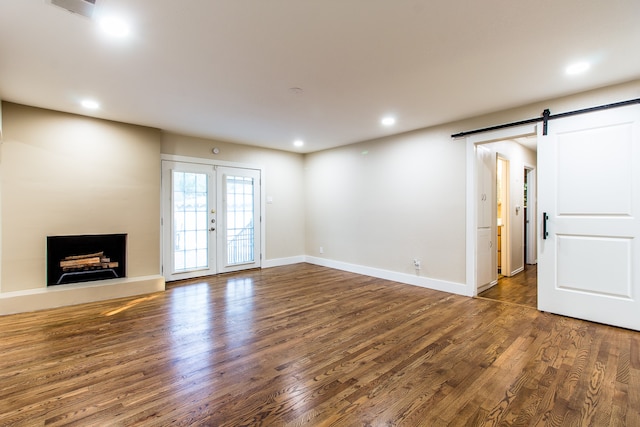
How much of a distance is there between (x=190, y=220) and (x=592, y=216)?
5717 millimetres

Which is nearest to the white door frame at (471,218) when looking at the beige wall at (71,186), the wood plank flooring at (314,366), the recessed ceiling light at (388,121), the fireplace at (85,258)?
the wood plank flooring at (314,366)

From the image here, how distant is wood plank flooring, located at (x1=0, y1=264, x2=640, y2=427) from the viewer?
1.80 m

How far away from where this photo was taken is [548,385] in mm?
2086

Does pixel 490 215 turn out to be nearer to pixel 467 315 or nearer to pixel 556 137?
pixel 556 137

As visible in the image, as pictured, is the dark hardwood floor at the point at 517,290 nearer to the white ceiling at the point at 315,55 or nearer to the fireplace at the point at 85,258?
the white ceiling at the point at 315,55

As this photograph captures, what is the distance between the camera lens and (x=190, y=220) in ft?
17.6

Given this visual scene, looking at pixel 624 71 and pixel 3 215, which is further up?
pixel 624 71

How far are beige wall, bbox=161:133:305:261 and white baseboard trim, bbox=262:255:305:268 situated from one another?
0.05m

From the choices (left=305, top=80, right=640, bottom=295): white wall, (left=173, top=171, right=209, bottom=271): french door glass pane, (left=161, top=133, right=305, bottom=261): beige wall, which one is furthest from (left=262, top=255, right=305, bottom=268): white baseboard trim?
(left=173, top=171, right=209, bottom=271): french door glass pane

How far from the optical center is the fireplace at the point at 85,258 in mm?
4121

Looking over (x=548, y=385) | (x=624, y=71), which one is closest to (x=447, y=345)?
(x=548, y=385)

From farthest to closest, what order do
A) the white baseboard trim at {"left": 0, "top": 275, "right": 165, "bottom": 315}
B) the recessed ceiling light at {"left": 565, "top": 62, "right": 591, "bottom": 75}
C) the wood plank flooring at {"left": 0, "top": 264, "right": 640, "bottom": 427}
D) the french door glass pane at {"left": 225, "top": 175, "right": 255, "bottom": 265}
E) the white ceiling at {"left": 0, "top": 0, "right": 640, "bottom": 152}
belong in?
the french door glass pane at {"left": 225, "top": 175, "right": 255, "bottom": 265}, the white baseboard trim at {"left": 0, "top": 275, "right": 165, "bottom": 315}, the recessed ceiling light at {"left": 565, "top": 62, "right": 591, "bottom": 75}, the white ceiling at {"left": 0, "top": 0, "right": 640, "bottom": 152}, the wood plank flooring at {"left": 0, "top": 264, "right": 640, "bottom": 427}

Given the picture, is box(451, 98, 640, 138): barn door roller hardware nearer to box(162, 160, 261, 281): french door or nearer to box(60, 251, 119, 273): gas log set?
box(162, 160, 261, 281): french door

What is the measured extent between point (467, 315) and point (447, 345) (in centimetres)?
95
